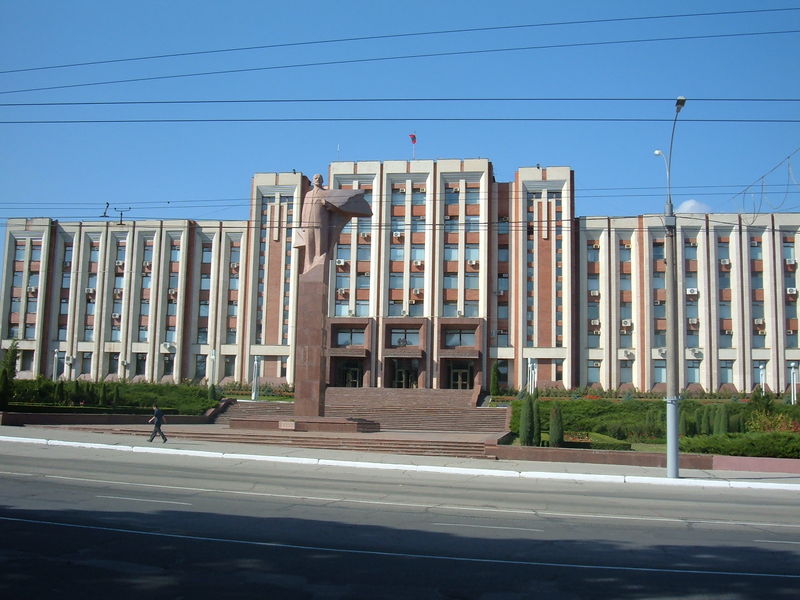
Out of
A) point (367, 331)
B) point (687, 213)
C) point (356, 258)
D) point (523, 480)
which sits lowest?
point (523, 480)

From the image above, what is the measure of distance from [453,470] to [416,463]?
190 cm

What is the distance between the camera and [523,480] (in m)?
20.1

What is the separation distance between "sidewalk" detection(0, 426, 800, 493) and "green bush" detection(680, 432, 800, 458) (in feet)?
4.54

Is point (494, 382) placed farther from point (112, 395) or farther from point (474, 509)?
point (474, 509)

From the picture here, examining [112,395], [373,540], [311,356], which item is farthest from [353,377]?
[373,540]

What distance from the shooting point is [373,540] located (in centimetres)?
1013

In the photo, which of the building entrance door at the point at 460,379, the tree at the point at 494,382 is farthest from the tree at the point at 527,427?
the building entrance door at the point at 460,379

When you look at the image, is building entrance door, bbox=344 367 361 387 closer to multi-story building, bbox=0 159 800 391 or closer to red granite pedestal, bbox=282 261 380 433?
multi-story building, bbox=0 159 800 391

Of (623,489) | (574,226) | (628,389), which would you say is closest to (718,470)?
(623,489)

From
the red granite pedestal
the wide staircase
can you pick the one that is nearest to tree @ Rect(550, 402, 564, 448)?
the red granite pedestal

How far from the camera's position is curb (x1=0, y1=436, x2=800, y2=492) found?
65.1 ft

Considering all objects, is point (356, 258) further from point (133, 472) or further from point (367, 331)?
point (133, 472)

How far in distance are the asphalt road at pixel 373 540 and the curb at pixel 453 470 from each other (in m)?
2.21

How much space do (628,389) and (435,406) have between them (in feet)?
56.8
